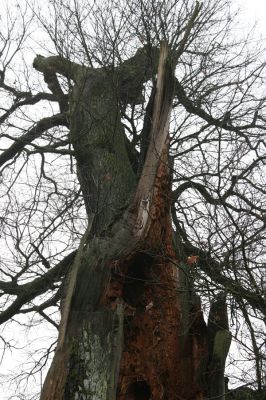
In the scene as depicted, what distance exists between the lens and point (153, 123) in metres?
4.86

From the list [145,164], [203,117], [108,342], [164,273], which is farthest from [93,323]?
[203,117]

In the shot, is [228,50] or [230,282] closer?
[230,282]

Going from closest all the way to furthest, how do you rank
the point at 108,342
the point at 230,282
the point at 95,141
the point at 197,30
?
the point at 108,342 < the point at 230,282 < the point at 95,141 < the point at 197,30

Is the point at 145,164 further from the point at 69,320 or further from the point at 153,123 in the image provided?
the point at 69,320

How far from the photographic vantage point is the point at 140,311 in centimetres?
416

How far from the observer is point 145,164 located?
4.62 meters

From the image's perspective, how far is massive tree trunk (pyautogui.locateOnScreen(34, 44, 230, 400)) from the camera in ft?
11.4

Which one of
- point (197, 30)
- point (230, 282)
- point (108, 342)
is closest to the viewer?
point (108, 342)

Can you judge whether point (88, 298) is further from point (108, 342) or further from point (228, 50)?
point (228, 50)

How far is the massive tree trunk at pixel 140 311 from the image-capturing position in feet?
11.4

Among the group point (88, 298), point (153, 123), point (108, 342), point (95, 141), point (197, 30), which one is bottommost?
point (108, 342)

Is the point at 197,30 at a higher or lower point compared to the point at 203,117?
higher

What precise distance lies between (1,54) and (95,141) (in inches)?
89.0

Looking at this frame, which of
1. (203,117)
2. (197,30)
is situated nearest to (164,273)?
(203,117)
